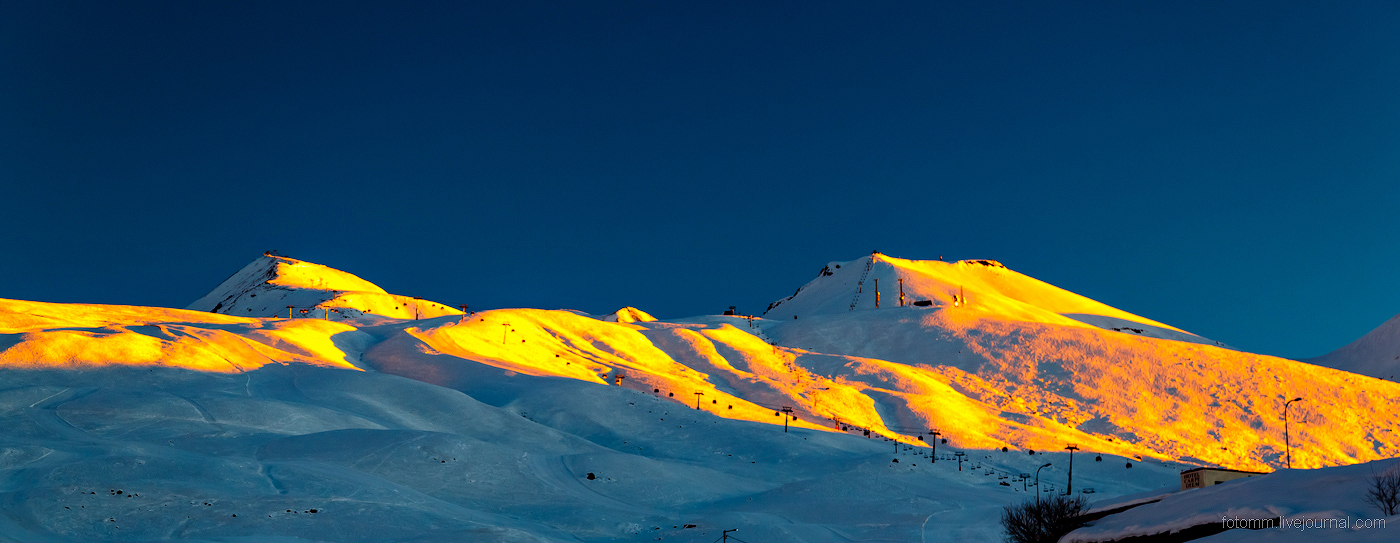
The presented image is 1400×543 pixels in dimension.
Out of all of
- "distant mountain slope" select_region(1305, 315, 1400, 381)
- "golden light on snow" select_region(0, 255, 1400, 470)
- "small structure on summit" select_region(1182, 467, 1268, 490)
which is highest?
"distant mountain slope" select_region(1305, 315, 1400, 381)

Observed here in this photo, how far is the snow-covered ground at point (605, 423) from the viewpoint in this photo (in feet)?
141

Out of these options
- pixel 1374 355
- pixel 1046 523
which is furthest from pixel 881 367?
pixel 1046 523

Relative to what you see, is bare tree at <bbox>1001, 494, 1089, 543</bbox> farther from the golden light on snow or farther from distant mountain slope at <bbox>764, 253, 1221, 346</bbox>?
distant mountain slope at <bbox>764, 253, 1221, 346</bbox>

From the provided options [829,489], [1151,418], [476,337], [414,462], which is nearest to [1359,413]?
[1151,418]

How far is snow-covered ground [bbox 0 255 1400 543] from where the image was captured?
141 ft

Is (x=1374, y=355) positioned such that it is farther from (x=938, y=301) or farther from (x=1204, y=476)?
(x=1204, y=476)

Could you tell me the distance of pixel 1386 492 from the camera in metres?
22.3

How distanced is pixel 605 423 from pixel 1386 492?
54064 mm

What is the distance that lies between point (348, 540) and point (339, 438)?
1602 centimetres

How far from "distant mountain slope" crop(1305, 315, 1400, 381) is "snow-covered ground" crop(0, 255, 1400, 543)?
50.7 ft

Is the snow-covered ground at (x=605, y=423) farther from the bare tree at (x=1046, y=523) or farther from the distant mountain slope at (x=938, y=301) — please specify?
the distant mountain slope at (x=938, y=301)

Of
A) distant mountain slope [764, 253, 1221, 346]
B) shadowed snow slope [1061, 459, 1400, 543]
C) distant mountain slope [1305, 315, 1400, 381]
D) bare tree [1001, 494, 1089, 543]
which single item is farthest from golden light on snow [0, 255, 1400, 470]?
shadowed snow slope [1061, 459, 1400, 543]

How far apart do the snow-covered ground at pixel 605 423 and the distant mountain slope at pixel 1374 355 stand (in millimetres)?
15446

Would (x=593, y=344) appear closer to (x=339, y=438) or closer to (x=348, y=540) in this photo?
(x=339, y=438)
